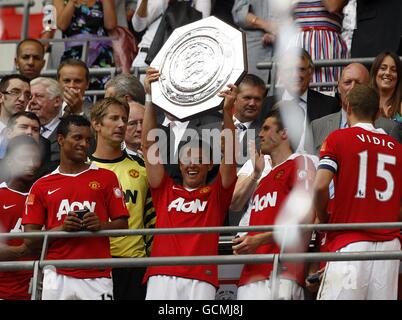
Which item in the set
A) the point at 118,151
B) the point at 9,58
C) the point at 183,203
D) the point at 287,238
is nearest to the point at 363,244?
the point at 287,238

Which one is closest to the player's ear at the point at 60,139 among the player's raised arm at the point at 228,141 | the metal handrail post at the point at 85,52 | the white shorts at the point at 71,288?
the white shorts at the point at 71,288

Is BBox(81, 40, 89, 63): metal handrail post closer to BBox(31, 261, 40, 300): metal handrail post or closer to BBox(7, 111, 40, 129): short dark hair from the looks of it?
BBox(7, 111, 40, 129): short dark hair

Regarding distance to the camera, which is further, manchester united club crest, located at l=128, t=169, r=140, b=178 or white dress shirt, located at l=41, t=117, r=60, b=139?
white dress shirt, located at l=41, t=117, r=60, b=139

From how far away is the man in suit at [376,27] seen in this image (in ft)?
44.4

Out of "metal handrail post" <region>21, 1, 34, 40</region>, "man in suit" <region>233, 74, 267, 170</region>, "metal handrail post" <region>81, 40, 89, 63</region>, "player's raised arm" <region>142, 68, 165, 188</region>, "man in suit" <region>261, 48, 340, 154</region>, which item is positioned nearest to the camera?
"player's raised arm" <region>142, 68, 165, 188</region>

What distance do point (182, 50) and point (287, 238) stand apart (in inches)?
Result: 82.0

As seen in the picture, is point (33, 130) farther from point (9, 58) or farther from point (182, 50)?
point (9, 58)

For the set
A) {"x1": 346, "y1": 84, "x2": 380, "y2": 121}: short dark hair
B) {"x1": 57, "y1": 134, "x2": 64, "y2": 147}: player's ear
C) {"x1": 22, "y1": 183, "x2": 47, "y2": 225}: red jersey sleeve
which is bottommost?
{"x1": 22, "y1": 183, "x2": 47, "y2": 225}: red jersey sleeve

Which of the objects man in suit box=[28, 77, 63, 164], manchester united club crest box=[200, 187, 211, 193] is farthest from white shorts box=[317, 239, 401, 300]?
man in suit box=[28, 77, 63, 164]

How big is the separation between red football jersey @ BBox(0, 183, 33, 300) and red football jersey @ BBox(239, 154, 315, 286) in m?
1.60

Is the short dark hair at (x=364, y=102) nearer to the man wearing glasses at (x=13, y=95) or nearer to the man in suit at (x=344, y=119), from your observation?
the man in suit at (x=344, y=119)

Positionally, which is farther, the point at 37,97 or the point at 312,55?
the point at 312,55

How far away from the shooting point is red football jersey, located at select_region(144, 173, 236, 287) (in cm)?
1080
